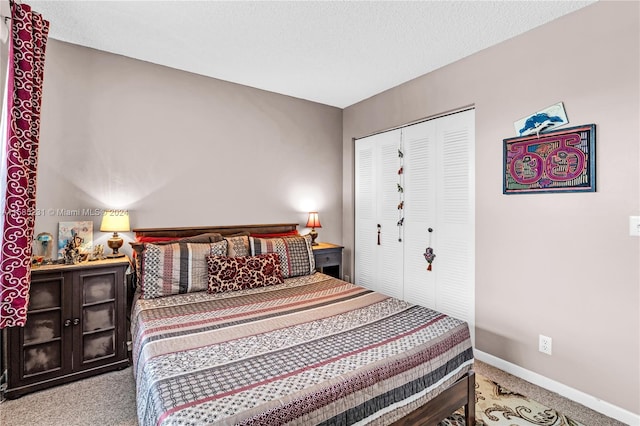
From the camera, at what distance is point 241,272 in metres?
2.63

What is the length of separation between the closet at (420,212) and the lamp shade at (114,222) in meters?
2.54

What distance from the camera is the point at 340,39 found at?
2.52 meters

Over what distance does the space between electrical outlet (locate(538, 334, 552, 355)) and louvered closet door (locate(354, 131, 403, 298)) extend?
4.44 feet

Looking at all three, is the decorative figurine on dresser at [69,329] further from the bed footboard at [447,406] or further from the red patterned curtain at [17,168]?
the bed footboard at [447,406]

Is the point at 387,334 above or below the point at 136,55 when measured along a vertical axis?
below

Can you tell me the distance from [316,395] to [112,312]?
77.3 inches

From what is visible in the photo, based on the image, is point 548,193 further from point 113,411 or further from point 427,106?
point 113,411

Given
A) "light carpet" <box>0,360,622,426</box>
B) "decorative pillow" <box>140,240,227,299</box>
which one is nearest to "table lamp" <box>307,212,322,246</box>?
"decorative pillow" <box>140,240,227,299</box>

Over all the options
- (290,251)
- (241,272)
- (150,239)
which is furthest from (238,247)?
(150,239)

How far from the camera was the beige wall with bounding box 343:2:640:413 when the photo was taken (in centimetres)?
196

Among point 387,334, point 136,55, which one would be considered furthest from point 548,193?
point 136,55

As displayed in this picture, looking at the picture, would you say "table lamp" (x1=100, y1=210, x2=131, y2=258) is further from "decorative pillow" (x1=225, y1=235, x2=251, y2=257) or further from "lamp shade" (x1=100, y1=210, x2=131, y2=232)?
"decorative pillow" (x1=225, y1=235, x2=251, y2=257)

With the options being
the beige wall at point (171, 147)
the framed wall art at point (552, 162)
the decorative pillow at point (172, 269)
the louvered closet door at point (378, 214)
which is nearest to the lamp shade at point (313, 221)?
the beige wall at point (171, 147)

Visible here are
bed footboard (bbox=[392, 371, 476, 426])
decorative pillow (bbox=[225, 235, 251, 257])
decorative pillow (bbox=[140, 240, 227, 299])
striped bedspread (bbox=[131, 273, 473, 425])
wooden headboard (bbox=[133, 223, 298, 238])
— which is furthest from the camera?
wooden headboard (bbox=[133, 223, 298, 238])
